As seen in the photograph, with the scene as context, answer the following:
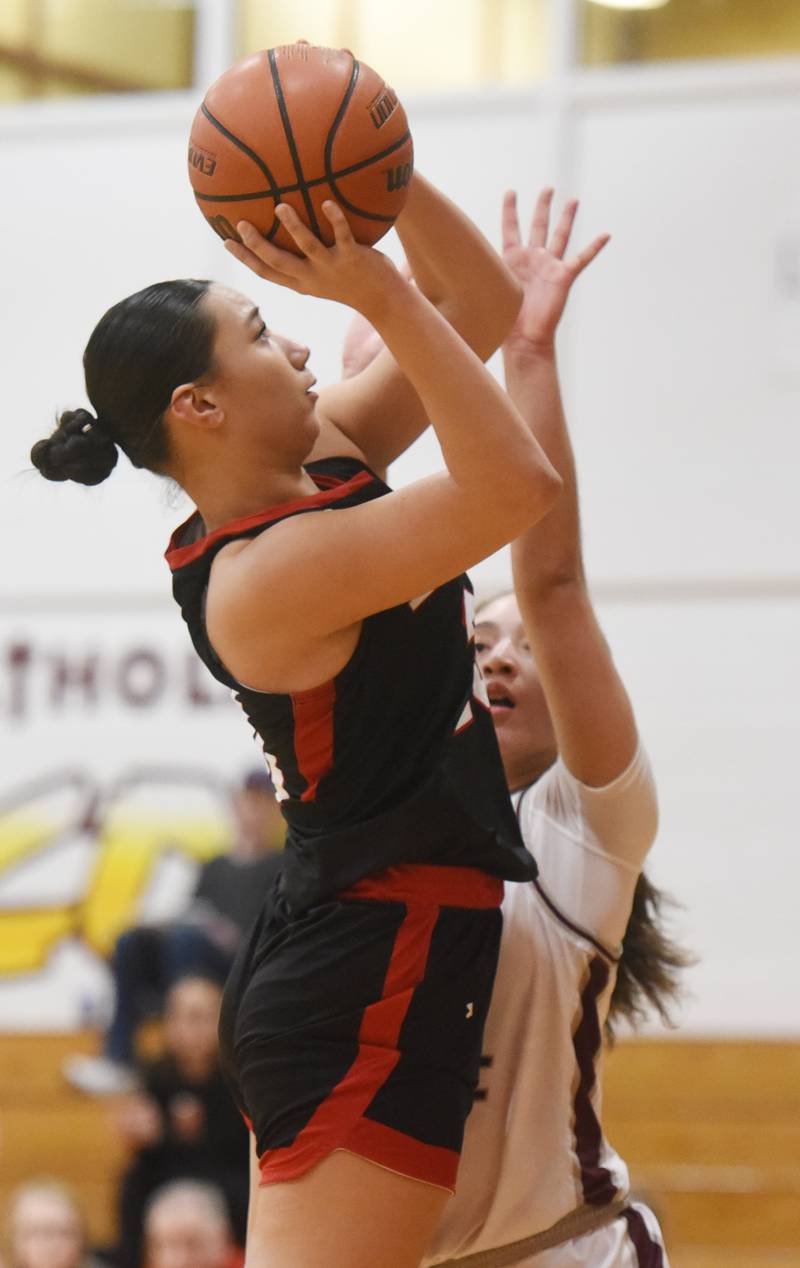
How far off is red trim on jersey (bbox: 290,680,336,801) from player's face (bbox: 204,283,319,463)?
1.03 ft

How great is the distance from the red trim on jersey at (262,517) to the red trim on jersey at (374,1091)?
1.81 ft

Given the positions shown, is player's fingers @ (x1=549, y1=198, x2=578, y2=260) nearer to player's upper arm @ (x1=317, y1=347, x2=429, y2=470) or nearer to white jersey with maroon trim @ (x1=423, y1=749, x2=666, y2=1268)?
player's upper arm @ (x1=317, y1=347, x2=429, y2=470)

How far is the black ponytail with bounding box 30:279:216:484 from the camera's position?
7.47ft

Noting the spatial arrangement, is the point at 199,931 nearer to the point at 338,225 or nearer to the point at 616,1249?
the point at 616,1249

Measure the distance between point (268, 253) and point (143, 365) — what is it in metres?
0.25

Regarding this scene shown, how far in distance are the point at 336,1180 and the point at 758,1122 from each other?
5.05 meters

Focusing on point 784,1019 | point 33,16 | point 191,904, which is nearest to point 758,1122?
point 784,1019

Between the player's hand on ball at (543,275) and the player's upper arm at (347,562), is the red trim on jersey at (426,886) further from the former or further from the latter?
the player's hand on ball at (543,275)

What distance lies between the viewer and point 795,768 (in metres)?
7.20

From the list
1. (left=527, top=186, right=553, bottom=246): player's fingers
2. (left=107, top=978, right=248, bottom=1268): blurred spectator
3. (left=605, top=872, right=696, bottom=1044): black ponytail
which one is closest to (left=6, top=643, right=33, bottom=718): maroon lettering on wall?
(left=107, top=978, right=248, bottom=1268): blurred spectator

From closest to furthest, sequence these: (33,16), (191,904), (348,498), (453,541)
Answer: (453,541) → (348,498) → (191,904) → (33,16)

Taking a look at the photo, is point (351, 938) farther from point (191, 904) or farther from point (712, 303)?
point (712, 303)

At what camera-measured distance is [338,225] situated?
208cm

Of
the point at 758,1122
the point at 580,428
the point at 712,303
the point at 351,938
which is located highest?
the point at 351,938
